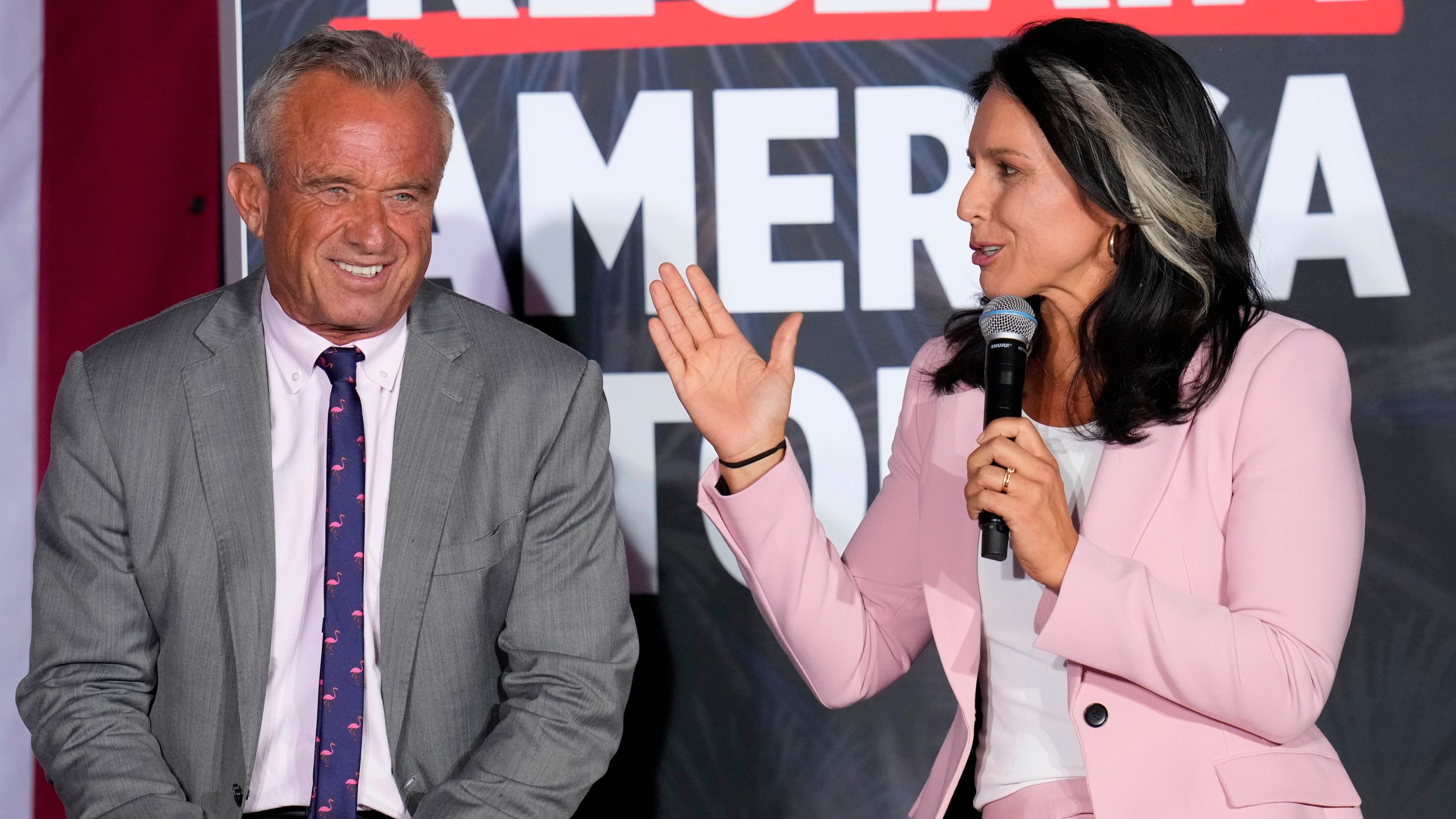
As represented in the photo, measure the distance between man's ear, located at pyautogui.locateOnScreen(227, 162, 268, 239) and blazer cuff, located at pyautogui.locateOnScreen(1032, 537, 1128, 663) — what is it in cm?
131

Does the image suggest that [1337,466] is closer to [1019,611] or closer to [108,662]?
[1019,611]

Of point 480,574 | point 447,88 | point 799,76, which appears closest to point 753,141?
point 799,76

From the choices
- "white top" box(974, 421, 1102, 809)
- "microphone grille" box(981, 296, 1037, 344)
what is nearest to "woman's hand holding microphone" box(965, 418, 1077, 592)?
"microphone grille" box(981, 296, 1037, 344)

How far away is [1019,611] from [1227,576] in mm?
295

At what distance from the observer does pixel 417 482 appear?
193 centimetres

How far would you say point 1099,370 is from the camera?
73.2 inches

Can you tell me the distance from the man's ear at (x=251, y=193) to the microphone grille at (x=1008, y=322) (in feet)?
3.68

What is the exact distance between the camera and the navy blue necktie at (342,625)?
183 centimetres

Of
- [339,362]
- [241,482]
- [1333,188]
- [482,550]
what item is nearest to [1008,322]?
[482,550]

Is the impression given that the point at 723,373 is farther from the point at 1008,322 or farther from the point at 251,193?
the point at 251,193

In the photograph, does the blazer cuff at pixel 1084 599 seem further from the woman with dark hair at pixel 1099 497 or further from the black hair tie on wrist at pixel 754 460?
the black hair tie on wrist at pixel 754 460

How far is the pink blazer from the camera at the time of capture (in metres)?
1.57

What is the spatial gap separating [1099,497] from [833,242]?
1.22 meters

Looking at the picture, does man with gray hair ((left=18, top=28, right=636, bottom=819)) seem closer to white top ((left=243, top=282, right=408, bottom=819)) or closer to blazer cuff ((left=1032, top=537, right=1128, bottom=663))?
white top ((left=243, top=282, right=408, bottom=819))
